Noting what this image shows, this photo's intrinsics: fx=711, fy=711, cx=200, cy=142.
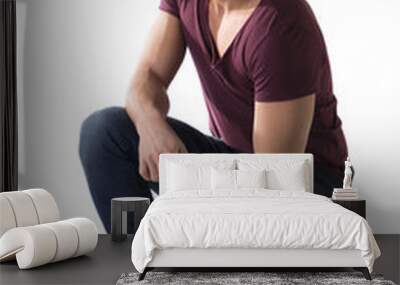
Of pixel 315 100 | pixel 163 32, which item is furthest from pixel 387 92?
pixel 163 32

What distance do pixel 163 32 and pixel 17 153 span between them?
6.43 feet

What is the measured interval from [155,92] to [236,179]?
1.37 m

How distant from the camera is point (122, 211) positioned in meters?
6.66

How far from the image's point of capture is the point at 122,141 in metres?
7.08

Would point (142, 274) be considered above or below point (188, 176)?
below

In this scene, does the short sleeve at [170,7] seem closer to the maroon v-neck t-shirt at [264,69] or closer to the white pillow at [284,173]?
the maroon v-neck t-shirt at [264,69]

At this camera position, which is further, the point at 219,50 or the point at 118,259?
the point at 219,50

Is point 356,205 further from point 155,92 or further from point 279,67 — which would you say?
point 155,92

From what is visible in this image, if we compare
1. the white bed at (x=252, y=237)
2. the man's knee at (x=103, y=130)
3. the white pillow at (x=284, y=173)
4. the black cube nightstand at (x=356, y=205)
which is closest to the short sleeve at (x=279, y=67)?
the white pillow at (x=284, y=173)

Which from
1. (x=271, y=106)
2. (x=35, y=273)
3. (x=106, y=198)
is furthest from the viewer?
(x=106, y=198)

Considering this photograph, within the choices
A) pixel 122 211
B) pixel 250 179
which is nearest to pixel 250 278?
pixel 250 179

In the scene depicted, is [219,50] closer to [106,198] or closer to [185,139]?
[185,139]

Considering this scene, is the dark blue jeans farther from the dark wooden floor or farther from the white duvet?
the white duvet

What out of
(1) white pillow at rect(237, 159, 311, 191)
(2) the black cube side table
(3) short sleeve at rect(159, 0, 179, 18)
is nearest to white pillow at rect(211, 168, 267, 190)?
(1) white pillow at rect(237, 159, 311, 191)
